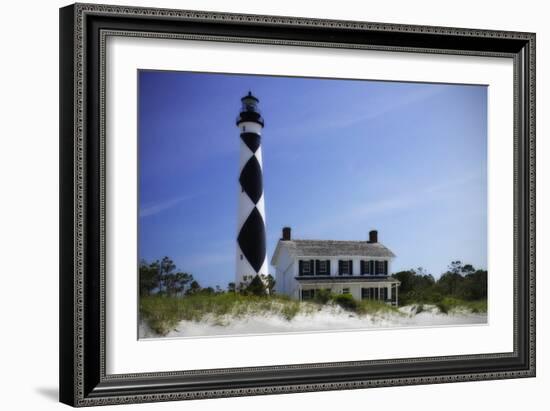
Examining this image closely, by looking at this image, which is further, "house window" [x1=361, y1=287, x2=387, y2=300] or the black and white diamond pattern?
"house window" [x1=361, y1=287, x2=387, y2=300]

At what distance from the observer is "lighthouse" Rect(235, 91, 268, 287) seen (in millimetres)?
3314

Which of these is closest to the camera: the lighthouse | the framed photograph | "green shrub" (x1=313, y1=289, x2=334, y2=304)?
the framed photograph

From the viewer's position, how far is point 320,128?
11.6ft

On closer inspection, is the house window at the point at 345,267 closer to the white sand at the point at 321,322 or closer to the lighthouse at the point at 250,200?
the white sand at the point at 321,322

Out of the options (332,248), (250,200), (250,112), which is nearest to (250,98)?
(250,112)

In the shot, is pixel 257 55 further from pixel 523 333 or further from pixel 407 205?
pixel 523 333

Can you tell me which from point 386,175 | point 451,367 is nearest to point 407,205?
point 386,175

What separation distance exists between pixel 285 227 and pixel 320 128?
0.51 metres

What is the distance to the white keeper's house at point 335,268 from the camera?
3396mm

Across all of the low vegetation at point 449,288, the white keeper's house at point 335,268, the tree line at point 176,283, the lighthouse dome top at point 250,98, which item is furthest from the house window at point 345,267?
the lighthouse dome top at point 250,98

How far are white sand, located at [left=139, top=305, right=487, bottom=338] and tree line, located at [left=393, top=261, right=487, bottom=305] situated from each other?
0.20 feet

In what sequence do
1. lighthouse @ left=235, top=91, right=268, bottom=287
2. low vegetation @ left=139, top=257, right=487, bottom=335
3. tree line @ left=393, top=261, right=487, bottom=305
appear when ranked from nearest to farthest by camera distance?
low vegetation @ left=139, top=257, right=487, bottom=335 → lighthouse @ left=235, top=91, right=268, bottom=287 → tree line @ left=393, top=261, right=487, bottom=305

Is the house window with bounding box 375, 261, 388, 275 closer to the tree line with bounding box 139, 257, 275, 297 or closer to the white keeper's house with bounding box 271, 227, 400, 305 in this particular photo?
the white keeper's house with bounding box 271, 227, 400, 305

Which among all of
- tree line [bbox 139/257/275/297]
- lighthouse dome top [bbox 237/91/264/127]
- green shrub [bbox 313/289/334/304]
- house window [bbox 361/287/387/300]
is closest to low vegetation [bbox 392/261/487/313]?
house window [bbox 361/287/387/300]
